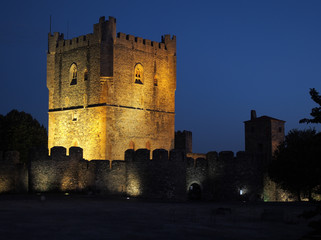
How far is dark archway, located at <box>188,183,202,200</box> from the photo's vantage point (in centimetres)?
3803

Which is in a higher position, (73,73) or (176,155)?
(73,73)

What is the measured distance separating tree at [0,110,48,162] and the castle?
115 inches

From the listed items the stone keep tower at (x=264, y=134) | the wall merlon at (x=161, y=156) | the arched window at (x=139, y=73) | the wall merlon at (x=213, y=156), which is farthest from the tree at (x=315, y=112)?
the stone keep tower at (x=264, y=134)

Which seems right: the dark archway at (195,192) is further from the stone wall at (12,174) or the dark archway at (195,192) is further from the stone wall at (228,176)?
the stone wall at (12,174)

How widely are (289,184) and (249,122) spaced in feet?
51.1

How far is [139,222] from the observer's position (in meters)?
21.1

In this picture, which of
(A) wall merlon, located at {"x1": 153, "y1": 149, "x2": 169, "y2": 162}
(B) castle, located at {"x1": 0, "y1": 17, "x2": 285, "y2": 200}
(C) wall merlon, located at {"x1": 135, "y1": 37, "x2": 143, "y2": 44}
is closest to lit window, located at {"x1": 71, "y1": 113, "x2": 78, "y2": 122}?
(B) castle, located at {"x1": 0, "y1": 17, "x2": 285, "y2": 200}

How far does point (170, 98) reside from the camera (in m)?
50.8

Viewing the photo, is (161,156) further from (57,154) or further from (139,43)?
(139,43)

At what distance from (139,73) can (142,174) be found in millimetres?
15489

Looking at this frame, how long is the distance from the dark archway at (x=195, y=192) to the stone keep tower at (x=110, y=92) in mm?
8535

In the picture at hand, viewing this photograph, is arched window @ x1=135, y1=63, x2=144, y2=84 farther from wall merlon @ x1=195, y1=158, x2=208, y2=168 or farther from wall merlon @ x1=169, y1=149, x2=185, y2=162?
wall merlon @ x1=169, y1=149, x2=185, y2=162

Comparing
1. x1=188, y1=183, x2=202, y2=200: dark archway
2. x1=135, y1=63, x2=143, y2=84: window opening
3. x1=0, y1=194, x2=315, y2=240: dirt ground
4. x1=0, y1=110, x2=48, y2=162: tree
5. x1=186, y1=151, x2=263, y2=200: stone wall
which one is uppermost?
x1=135, y1=63, x2=143, y2=84: window opening

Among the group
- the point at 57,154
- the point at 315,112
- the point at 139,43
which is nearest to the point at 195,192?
the point at 57,154
